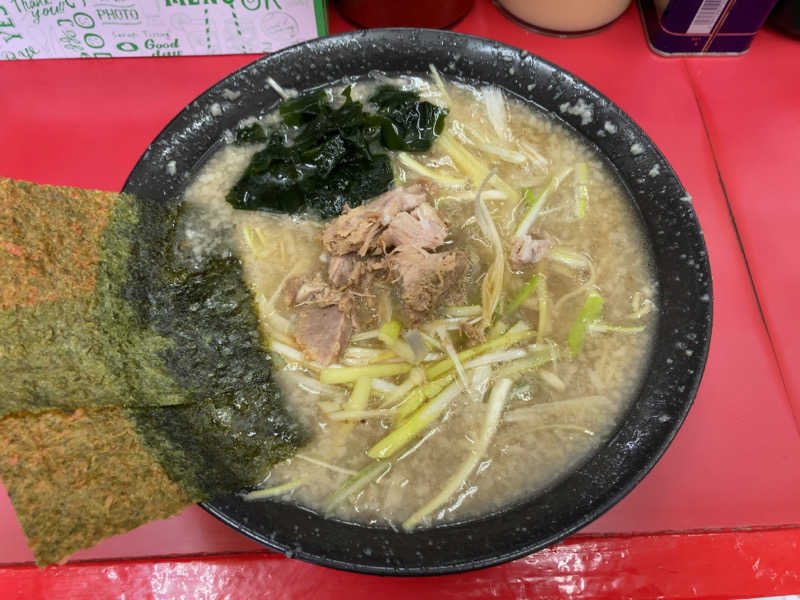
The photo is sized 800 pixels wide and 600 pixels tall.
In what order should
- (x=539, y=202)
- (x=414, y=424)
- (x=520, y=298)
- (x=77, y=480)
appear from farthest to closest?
(x=539, y=202) → (x=520, y=298) → (x=414, y=424) → (x=77, y=480)

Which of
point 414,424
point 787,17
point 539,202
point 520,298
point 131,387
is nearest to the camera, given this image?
point 131,387

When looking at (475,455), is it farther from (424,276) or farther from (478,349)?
(424,276)

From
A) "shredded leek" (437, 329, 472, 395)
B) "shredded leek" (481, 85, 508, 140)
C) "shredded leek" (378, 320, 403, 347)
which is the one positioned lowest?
"shredded leek" (378, 320, 403, 347)

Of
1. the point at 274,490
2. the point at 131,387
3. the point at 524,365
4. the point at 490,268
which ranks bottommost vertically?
the point at 274,490

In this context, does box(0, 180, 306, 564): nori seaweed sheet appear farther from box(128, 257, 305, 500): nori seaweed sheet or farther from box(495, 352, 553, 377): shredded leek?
box(495, 352, 553, 377): shredded leek

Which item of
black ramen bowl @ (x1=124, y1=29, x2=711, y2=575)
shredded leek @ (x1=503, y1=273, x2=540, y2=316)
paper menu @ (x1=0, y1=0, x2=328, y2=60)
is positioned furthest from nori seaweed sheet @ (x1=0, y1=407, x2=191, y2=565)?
paper menu @ (x1=0, y1=0, x2=328, y2=60)

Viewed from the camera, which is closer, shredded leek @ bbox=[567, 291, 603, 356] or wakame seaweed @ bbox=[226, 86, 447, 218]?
shredded leek @ bbox=[567, 291, 603, 356]

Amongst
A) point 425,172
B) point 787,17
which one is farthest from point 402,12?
point 787,17
